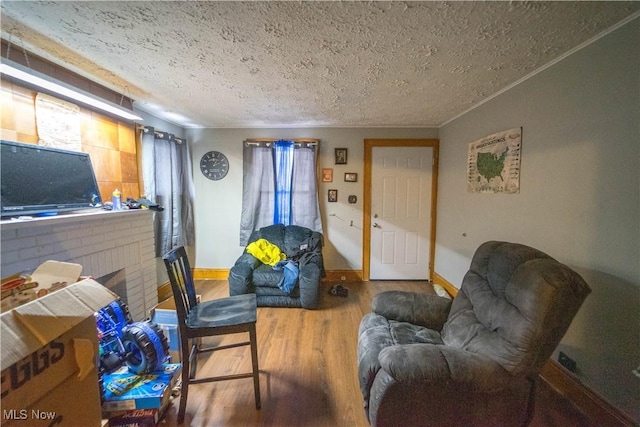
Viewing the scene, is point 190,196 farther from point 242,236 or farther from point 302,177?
point 302,177

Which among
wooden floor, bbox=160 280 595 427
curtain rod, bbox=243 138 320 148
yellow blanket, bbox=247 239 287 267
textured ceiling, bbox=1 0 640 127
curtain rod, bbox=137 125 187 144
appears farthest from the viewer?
curtain rod, bbox=243 138 320 148

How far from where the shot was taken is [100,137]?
2.18 m

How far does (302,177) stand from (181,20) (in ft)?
7.89

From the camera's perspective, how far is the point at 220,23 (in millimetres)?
1279

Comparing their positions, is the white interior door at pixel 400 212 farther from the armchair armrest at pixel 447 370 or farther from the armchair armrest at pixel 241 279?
the armchair armrest at pixel 447 370

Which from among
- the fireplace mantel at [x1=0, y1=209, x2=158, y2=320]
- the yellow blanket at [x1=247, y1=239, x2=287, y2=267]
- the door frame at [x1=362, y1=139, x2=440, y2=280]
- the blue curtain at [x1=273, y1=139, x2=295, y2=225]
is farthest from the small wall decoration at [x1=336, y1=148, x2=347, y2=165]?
the fireplace mantel at [x1=0, y1=209, x2=158, y2=320]

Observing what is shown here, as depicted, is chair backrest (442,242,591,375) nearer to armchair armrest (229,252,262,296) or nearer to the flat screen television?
armchair armrest (229,252,262,296)

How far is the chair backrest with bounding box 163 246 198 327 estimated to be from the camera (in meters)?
1.38

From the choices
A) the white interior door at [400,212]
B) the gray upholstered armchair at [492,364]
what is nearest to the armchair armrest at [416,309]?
the gray upholstered armchair at [492,364]

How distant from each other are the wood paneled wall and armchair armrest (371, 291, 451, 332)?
105 inches

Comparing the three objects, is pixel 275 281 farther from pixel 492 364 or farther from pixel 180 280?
pixel 492 364

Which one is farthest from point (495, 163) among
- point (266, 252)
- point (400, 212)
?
point (266, 252)

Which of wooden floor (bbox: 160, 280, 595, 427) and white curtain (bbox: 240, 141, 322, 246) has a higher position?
white curtain (bbox: 240, 141, 322, 246)

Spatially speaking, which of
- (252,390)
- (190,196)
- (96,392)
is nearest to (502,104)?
(252,390)
